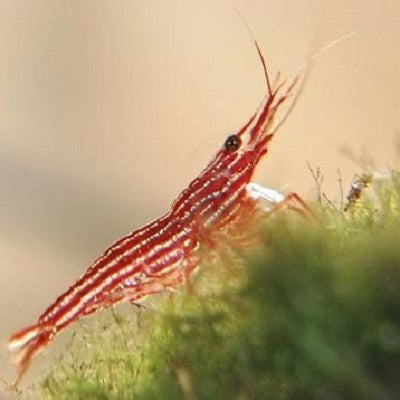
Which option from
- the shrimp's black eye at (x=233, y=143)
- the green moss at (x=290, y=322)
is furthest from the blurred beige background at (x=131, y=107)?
the green moss at (x=290, y=322)

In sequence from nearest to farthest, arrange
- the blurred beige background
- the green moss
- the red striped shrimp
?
the green moss → the red striped shrimp → the blurred beige background

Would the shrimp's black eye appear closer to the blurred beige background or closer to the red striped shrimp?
the red striped shrimp

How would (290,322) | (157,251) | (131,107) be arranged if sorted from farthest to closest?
(131,107), (157,251), (290,322)

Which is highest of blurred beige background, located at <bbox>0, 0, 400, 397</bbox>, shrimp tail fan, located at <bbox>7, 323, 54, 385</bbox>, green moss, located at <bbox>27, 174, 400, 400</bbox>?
blurred beige background, located at <bbox>0, 0, 400, 397</bbox>

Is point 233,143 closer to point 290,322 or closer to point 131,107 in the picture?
point 290,322

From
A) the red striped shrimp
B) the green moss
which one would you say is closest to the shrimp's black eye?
the red striped shrimp

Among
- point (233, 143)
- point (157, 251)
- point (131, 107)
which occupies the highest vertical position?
point (131, 107)

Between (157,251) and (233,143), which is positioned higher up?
(233,143)

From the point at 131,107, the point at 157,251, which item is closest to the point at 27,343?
the point at 157,251
